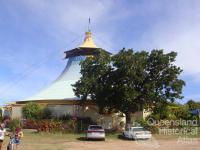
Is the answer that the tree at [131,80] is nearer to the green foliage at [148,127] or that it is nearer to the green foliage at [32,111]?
the green foliage at [148,127]

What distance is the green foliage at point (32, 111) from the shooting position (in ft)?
147

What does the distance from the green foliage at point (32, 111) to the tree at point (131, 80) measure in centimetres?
659

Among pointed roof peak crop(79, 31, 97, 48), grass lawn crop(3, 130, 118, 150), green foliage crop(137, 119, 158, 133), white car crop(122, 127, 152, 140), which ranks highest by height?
pointed roof peak crop(79, 31, 97, 48)

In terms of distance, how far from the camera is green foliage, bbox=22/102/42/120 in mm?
44822

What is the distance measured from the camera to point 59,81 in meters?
55.8

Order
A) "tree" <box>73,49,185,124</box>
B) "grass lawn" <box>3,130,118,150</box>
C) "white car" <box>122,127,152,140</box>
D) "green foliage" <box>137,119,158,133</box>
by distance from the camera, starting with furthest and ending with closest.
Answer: "green foliage" <box>137,119,158,133</box>
"tree" <box>73,49,185,124</box>
"white car" <box>122,127,152,140</box>
"grass lawn" <box>3,130,118,150</box>

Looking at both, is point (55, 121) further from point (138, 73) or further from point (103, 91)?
point (138, 73)

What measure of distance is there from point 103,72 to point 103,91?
5.85 feet

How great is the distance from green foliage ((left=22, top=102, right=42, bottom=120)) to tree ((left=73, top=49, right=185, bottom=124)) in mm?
6590

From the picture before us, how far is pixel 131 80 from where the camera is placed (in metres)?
38.7

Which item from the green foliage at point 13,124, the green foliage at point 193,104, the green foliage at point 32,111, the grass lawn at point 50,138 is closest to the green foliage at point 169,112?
the grass lawn at point 50,138

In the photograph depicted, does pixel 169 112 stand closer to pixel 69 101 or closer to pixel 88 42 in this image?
pixel 69 101

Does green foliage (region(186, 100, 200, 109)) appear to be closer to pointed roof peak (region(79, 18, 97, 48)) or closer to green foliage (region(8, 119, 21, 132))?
pointed roof peak (region(79, 18, 97, 48))

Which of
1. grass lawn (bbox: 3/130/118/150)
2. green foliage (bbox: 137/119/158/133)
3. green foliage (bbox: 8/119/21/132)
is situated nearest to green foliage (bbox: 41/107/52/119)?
green foliage (bbox: 8/119/21/132)
